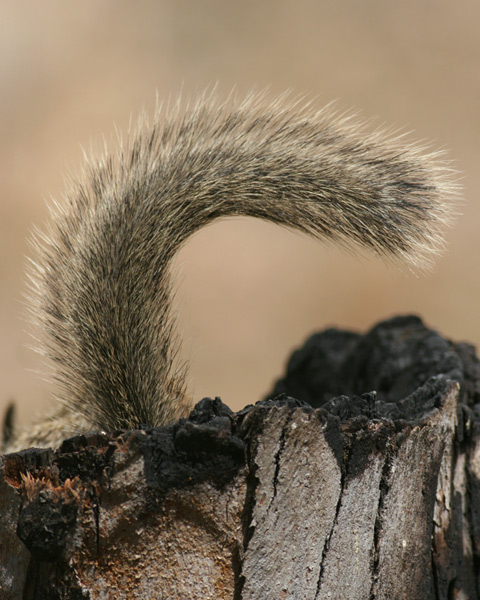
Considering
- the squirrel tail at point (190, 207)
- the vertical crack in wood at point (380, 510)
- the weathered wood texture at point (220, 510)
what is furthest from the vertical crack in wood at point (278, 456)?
the squirrel tail at point (190, 207)

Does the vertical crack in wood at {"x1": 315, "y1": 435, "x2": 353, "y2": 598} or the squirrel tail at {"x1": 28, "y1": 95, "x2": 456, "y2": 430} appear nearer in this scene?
the vertical crack in wood at {"x1": 315, "y1": 435, "x2": 353, "y2": 598}

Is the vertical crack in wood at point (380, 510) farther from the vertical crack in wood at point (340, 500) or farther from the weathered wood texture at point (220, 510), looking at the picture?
the vertical crack in wood at point (340, 500)

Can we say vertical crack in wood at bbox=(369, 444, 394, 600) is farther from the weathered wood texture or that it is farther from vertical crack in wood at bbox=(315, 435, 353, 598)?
vertical crack in wood at bbox=(315, 435, 353, 598)

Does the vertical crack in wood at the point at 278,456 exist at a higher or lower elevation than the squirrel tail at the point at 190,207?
lower

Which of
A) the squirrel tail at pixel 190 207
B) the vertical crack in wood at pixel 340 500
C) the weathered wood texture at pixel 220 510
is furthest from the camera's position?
the squirrel tail at pixel 190 207

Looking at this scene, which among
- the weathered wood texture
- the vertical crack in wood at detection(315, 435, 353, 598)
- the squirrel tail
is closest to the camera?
the weathered wood texture

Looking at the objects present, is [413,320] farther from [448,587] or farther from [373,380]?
[448,587]

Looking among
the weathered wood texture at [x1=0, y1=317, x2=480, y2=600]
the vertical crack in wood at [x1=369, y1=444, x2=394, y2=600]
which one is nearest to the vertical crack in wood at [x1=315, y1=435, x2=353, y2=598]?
the weathered wood texture at [x1=0, y1=317, x2=480, y2=600]

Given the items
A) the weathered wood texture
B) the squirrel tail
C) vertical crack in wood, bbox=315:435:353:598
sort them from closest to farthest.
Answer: the weathered wood texture → vertical crack in wood, bbox=315:435:353:598 → the squirrel tail
